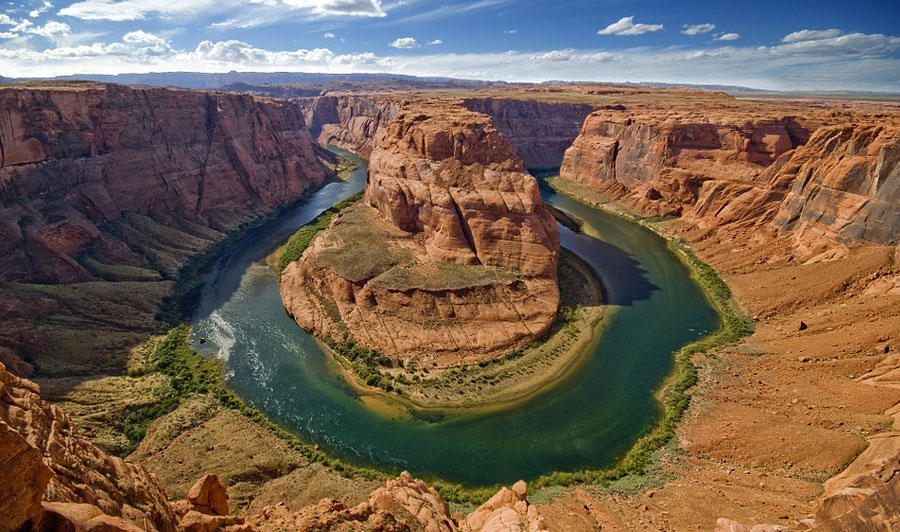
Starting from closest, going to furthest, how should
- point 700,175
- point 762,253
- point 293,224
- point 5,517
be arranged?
point 5,517, point 762,253, point 700,175, point 293,224

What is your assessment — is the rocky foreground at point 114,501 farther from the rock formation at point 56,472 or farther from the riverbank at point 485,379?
the riverbank at point 485,379

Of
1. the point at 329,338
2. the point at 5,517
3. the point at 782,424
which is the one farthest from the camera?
the point at 329,338

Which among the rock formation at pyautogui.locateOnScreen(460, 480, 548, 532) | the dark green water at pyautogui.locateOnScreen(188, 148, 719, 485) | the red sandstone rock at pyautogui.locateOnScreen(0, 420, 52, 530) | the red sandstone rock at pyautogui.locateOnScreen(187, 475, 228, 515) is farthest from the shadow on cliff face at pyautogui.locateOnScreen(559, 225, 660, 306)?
the red sandstone rock at pyautogui.locateOnScreen(0, 420, 52, 530)

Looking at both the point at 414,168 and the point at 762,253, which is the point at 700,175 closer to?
the point at 762,253

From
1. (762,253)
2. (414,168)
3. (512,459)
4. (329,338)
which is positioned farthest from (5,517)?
(762,253)

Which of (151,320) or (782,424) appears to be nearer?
(782,424)

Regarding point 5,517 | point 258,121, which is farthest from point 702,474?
point 258,121

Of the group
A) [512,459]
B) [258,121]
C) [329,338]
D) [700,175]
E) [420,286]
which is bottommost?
[512,459]

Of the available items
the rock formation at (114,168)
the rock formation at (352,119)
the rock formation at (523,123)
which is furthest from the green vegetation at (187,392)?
the rock formation at (352,119)

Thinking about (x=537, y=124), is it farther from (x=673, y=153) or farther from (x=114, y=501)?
(x=114, y=501)

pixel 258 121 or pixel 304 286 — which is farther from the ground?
pixel 258 121
